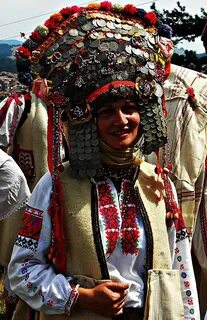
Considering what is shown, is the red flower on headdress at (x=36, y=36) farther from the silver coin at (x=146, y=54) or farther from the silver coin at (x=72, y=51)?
the silver coin at (x=146, y=54)

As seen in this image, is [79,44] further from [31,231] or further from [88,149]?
[31,231]

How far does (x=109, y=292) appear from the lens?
2.71 m

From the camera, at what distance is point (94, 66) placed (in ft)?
9.27

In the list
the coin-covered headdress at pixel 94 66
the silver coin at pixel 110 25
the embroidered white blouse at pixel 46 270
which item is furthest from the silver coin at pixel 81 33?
the embroidered white blouse at pixel 46 270

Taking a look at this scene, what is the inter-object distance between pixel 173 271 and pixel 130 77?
2.48 feet

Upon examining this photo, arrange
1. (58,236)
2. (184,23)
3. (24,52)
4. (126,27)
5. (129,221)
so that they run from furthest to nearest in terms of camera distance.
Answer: (184,23)
(24,52)
(126,27)
(129,221)
(58,236)

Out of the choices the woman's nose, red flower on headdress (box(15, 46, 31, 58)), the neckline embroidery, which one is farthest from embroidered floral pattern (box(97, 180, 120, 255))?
red flower on headdress (box(15, 46, 31, 58))

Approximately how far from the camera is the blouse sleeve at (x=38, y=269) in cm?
272

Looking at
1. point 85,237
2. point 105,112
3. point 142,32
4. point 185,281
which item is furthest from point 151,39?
point 185,281

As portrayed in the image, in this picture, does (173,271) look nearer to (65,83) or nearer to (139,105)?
(139,105)

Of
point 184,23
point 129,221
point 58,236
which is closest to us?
point 58,236

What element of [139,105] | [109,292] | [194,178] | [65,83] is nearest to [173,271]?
[109,292]

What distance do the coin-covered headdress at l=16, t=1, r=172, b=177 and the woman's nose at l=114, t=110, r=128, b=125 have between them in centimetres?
7

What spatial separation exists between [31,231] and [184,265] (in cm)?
65
